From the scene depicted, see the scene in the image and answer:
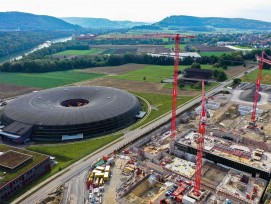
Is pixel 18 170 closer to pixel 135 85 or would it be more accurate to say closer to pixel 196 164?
pixel 196 164

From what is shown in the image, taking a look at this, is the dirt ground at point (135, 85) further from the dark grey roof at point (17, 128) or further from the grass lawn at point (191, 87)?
the dark grey roof at point (17, 128)

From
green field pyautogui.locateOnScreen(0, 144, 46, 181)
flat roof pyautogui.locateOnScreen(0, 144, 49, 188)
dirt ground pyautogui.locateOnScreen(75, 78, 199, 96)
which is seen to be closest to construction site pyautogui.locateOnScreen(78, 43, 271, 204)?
flat roof pyautogui.locateOnScreen(0, 144, 49, 188)

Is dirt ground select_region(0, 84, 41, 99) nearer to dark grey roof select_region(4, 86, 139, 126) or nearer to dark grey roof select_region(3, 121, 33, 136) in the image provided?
dark grey roof select_region(4, 86, 139, 126)

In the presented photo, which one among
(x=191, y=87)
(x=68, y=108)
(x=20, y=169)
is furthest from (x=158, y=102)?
(x=20, y=169)

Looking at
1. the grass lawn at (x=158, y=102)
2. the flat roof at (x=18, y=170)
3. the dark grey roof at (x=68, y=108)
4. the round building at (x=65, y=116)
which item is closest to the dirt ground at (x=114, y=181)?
the flat roof at (x=18, y=170)

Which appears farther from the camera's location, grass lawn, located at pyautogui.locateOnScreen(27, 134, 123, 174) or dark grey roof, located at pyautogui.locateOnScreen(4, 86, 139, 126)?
dark grey roof, located at pyautogui.locateOnScreen(4, 86, 139, 126)

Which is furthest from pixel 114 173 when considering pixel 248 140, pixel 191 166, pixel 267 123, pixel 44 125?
pixel 267 123
